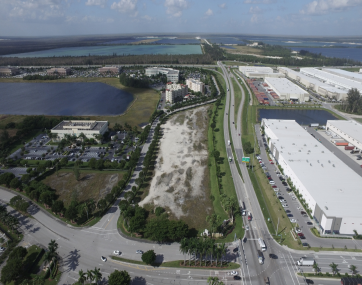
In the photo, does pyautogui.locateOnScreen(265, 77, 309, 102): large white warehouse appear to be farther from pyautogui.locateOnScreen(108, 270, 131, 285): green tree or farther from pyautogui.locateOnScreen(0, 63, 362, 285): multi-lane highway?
pyautogui.locateOnScreen(108, 270, 131, 285): green tree

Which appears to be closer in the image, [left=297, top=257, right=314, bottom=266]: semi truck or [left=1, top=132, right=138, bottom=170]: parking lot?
[left=297, top=257, right=314, bottom=266]: semi truck

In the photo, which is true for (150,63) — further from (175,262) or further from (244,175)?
(175,262)

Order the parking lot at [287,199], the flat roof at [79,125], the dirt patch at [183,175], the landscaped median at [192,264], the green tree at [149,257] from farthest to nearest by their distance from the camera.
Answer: the flat roof at [79,125] < the dirt patch at [183,175] < the parking lot at [287,199] < the landscaped median at [192,264] < the green tree at [149,257]

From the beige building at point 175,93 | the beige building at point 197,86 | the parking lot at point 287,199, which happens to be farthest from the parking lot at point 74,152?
the beige building at point 197,86

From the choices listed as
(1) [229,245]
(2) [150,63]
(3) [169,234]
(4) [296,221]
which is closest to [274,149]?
(4) [296,221]

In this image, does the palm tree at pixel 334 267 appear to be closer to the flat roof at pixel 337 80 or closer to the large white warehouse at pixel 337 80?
the large white warehouse at pixel 337 80

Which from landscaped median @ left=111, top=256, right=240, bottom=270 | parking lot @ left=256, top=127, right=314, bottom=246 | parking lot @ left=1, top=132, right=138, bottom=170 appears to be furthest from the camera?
parking lot @ left=1, top=132, right=138, bottom=170

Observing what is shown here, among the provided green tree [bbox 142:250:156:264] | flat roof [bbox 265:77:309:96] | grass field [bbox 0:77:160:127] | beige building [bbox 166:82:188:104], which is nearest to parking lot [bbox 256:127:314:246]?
green tree [bbox 142:250:156:264]
